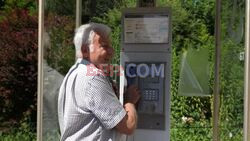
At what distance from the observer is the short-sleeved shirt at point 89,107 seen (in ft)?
9.75

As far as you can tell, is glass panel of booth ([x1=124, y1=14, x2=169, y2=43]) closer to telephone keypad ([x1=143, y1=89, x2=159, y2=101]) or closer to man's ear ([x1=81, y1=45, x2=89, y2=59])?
telephone keypad ([x1=143, y1=89, x2=159, y2=101])

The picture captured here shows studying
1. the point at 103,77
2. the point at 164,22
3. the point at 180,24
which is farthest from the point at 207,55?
the point at 103,77

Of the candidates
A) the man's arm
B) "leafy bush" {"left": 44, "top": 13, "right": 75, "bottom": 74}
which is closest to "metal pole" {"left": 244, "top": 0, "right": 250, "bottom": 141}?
the man's arm

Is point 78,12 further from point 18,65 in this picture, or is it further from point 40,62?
point 18,65

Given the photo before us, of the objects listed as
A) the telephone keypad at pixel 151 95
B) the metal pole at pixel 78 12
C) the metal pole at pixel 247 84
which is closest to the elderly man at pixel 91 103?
the telephone keypad at pixel 151 95

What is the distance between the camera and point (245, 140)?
12.3 ft

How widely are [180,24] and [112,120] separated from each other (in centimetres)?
356

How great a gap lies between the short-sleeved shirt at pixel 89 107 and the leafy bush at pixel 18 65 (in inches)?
141

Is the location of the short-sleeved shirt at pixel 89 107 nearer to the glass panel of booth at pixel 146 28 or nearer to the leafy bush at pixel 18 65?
the glass panel of booth at pixel 146 28

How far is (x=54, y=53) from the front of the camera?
4.65 m

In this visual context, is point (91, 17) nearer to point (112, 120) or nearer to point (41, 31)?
point (41, 31)

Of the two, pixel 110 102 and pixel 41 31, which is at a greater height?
pixel 41 31

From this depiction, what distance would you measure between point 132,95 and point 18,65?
3.41m

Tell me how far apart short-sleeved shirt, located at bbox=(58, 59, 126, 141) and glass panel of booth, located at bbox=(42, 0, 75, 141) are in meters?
1.46
